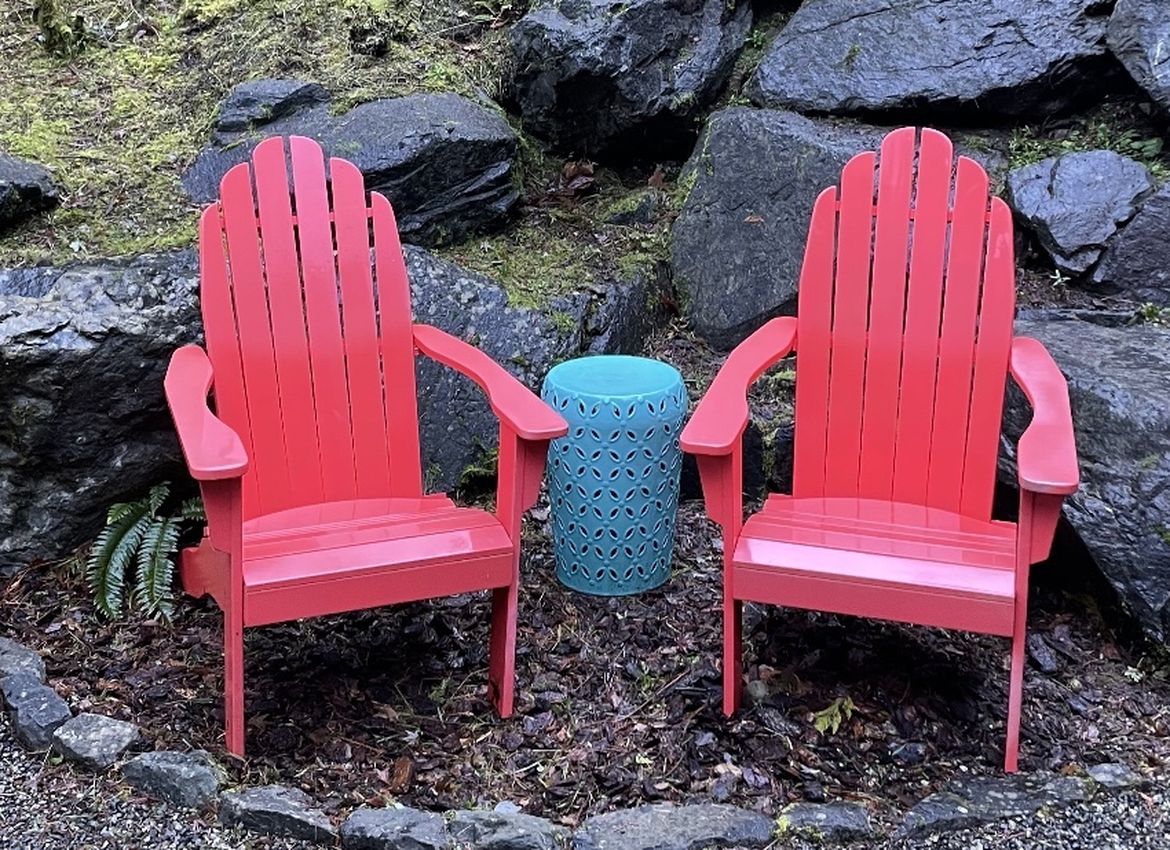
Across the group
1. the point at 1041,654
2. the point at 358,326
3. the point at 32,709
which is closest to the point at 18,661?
the point at 32,709

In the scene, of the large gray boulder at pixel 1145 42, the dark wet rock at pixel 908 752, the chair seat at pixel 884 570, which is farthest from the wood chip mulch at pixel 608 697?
the large gray boulder at pixel 1145 42

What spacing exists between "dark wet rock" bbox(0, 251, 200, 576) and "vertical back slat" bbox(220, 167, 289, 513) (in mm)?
422

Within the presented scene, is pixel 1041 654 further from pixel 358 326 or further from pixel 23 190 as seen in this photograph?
pixel 23 190

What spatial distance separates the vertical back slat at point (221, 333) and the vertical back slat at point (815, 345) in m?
1.33

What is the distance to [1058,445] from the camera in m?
2.43

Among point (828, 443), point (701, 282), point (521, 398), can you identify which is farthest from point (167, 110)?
point (828, 443)

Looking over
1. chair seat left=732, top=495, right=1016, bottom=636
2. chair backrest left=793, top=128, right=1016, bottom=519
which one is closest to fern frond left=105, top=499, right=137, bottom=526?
chair seat left=732, top=495, right=1016, bottom=636

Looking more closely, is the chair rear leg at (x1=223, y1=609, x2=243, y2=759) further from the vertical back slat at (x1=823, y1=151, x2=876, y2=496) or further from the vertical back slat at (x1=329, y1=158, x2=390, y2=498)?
the vertical back slat at (x1=823, y1=151, x2=876, y2=496)

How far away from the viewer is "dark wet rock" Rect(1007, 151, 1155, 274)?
3.64 metres

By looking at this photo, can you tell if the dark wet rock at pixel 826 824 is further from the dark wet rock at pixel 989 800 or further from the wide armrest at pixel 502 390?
the wide armrest at pixel 502 390

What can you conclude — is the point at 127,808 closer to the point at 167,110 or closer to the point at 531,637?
the point at 531,637

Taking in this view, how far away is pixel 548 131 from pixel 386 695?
7.64 feet

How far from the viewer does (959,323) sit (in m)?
2.90

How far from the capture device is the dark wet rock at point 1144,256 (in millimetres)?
3566
